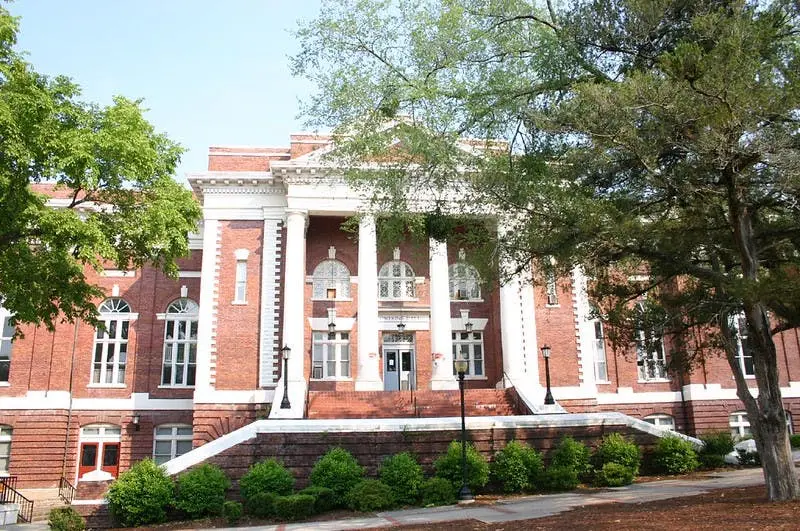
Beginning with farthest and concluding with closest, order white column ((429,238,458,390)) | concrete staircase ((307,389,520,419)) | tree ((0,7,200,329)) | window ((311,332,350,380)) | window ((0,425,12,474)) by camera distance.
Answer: window ((311,332,350,380))
window ((0,425,12,474))
white column ((429,238,458,390))
concrete staircase ((307,389,520,419))
tree ((0,7,200,329))

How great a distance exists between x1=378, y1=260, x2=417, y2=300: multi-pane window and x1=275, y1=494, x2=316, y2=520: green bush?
15.8 m

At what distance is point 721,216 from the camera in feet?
45.7

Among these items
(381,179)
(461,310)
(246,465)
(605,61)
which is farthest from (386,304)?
(605,61)

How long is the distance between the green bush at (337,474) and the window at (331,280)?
1361 cm

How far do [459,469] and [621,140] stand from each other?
10.8m

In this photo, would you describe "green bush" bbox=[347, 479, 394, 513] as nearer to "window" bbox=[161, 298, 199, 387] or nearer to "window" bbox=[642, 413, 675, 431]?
"window" bbox=[161, 298, 199, 387]

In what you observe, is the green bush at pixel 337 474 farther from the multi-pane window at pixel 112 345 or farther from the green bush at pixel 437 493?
the multi-pane window at pixel 112 345

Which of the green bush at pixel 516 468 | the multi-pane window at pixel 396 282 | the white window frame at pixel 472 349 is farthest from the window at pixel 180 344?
the green bush at pixel 516 468

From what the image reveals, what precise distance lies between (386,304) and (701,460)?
14858 mm

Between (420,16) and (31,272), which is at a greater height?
(420,16)

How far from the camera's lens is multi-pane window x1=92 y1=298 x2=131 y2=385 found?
1267 inches

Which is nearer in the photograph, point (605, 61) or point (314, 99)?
point (605, 61)

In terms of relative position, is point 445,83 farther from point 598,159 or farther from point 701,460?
point 701,460

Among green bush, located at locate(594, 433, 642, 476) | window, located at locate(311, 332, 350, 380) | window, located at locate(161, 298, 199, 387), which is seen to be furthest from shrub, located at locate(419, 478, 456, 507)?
window, located at locate(161, 298, 199, 387)
